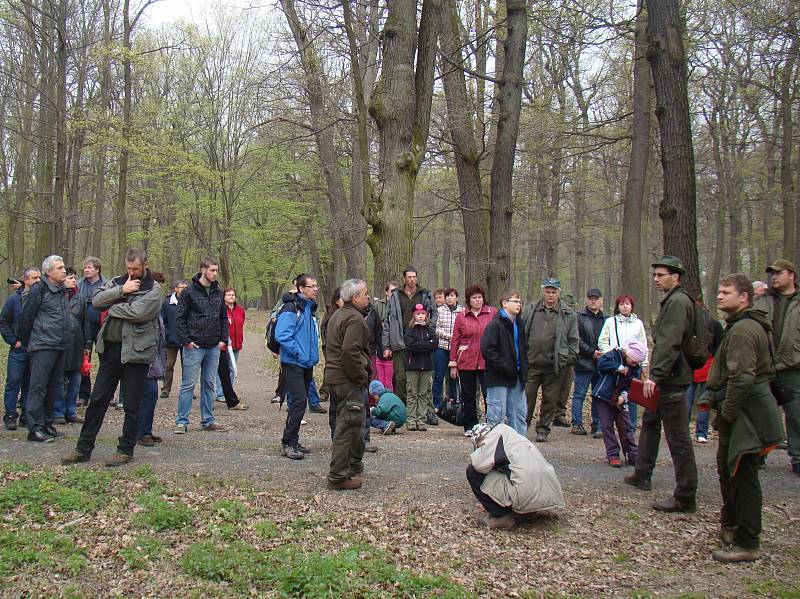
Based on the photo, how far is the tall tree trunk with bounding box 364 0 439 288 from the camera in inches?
367

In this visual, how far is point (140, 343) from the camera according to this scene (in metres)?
6.16

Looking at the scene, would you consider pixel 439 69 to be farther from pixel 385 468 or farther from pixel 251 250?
pixel 251 250

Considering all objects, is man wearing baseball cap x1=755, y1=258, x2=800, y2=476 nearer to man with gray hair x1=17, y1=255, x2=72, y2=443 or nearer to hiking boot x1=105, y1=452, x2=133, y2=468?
hiking boot x1=105, y1=452, x2=133, y2=468

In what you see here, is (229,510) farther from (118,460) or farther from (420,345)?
(420,345)

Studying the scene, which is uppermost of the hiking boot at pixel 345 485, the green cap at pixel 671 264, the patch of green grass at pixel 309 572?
the green cap at pixel 671 264

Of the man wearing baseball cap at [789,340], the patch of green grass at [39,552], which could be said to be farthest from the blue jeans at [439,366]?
the patch of green grass at [39,552]

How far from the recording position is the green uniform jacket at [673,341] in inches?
213

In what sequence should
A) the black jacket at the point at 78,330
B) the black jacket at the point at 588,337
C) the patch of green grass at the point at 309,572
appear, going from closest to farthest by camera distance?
the patch of green grass at the point at 309,572 → the black jacket at the point at 78,330 → the black jacket at the point at 588,337

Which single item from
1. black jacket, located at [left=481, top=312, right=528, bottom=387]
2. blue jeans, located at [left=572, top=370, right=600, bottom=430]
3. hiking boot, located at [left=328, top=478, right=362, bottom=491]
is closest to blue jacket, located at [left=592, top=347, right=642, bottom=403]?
black jacket, located at [left=481, top=312, right=528, bottom=387]

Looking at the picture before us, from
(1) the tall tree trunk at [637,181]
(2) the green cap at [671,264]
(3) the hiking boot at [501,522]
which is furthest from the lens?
(1) the tall tree trunk at [637,181]

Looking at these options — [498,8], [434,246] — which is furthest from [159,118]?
[434,246]

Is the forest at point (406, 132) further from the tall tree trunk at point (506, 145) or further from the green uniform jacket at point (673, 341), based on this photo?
the green uniform jacket at point (673, 341)

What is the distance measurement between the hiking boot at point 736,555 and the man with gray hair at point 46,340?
7.13 m

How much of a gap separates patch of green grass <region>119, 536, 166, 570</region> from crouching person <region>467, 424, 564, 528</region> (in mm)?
2591
